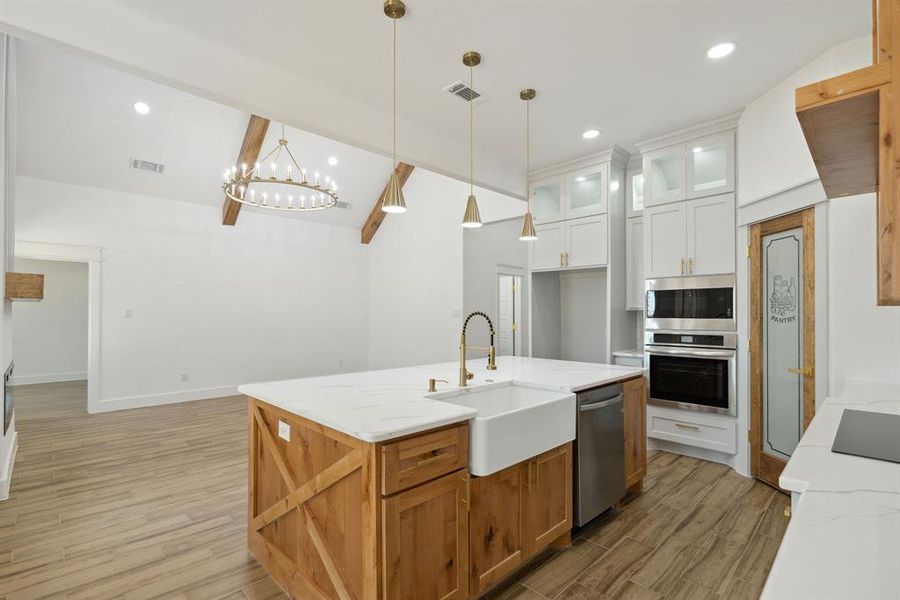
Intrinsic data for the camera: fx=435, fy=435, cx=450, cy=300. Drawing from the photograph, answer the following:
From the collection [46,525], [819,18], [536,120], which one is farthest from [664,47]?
[46,525]

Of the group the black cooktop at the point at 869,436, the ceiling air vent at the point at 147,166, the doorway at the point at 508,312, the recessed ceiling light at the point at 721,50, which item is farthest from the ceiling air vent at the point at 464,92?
the ceiling air vent at the point at 147,166

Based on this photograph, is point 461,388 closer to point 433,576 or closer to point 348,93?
point 433,576

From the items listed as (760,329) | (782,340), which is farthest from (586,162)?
(782,340)

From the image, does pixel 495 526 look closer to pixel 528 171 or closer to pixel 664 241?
pixel 664 241

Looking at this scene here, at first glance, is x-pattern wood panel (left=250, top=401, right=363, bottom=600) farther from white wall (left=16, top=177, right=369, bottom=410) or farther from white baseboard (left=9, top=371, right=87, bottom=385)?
white baseboard (left=9, top=371, right=87, bottom=385)

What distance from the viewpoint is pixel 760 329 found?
3.45m

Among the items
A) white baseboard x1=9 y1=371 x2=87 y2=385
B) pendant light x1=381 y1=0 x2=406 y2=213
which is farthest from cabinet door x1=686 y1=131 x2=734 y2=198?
white baseboard x1=9 y1=371 x2=87 y2=385

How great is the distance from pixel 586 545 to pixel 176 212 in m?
6.82

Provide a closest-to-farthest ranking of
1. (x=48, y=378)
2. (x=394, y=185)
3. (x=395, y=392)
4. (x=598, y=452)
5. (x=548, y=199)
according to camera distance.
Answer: (x=395, y=392) → (x=394, y=185) → (x=598, y=452) → (x=548, y=199) → (x=48, y=378)

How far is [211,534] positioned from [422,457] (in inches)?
72.4

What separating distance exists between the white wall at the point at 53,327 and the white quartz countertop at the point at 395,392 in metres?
8.37

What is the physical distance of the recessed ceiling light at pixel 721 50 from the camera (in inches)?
108

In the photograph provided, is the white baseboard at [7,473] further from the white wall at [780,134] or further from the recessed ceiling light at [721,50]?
the white wall at [780,134]

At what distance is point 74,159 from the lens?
5406 mm
